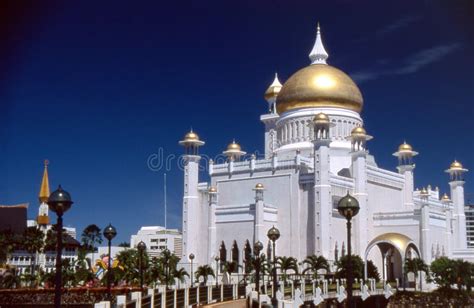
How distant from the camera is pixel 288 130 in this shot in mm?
53219

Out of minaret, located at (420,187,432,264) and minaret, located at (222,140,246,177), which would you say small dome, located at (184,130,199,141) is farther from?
minaret, located at (420,187,432,264)

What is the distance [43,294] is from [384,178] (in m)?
32.0

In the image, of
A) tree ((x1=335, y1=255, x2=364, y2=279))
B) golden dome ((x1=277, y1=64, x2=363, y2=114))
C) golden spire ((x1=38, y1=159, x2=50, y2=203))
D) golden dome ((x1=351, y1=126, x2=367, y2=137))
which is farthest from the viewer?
golden spire ((x1=38, y1=159, x2=50, y2=203))

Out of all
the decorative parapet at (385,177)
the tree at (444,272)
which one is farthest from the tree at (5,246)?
the tree at (444,272)

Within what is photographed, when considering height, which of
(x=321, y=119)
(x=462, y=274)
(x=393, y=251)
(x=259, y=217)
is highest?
(x=321, y=119)

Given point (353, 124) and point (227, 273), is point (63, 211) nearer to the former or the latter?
point (227, 273)

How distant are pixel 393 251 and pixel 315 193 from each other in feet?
31.0

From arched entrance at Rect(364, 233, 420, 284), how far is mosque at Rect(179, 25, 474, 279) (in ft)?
0.24

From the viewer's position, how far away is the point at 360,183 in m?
48.1

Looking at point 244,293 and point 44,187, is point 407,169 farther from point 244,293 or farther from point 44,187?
point 44,187

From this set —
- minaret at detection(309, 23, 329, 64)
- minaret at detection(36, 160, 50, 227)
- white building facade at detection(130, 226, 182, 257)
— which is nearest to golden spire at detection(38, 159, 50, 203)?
minaret at detection(36, 160, 50, 227)

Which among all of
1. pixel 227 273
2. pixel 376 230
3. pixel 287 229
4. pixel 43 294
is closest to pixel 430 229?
pixel 376 230

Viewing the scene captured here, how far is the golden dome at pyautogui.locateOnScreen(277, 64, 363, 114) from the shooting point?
170 ft

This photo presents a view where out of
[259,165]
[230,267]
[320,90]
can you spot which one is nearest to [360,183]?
[259,165]
